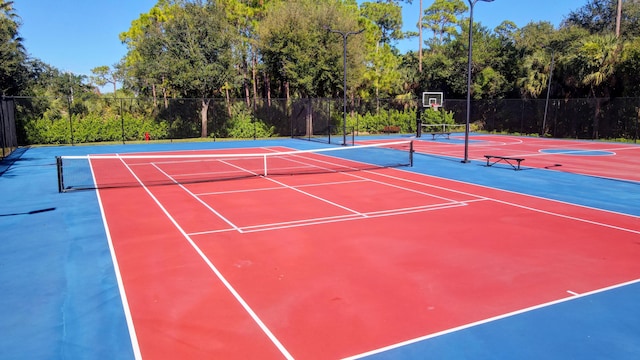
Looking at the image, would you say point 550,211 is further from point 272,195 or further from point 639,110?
point 639,110

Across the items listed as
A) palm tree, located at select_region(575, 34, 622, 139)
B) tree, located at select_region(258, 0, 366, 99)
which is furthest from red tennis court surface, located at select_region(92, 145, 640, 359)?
palm tree, located at select_region(575, 34, 622, 139)

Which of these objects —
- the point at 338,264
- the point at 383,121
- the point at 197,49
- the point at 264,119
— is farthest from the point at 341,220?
the point at 383,121

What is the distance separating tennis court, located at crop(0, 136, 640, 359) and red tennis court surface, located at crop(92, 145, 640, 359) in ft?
0.12

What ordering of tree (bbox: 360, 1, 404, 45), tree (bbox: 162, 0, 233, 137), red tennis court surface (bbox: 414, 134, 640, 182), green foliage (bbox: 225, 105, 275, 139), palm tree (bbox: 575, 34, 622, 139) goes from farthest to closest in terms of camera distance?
1. tree (bbox: 360, 1, 404, 45)
2. green foliage (bbox: 225, 105, 275, 139)
3. palm tree (bbox: 575, 34, 622, 139)
4. tree (bbox: 162, 0, 233, 137)
5. red tennis court surface (bbox: 414, 134, 640, 182)

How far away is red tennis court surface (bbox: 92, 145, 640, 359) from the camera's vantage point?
5648 millimetres

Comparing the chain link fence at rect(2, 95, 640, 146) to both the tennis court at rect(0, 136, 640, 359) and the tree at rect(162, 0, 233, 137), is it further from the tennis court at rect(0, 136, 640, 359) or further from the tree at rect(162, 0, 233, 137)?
the tennis court at rect(0, 136, 640, 359)

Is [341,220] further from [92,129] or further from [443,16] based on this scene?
[443,16]

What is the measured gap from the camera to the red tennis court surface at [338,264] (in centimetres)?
565

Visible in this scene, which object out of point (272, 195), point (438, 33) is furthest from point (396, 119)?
point (272, 195)

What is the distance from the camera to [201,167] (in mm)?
20516

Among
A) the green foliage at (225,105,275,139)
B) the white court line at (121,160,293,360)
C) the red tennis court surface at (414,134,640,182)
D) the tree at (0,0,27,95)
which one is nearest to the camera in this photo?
the white court line at (121,160,293,360)

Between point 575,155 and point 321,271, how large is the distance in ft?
74.2

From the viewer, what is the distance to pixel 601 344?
5316 mm

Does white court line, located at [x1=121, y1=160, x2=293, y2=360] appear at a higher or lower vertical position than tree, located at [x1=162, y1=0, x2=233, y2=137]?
lower
